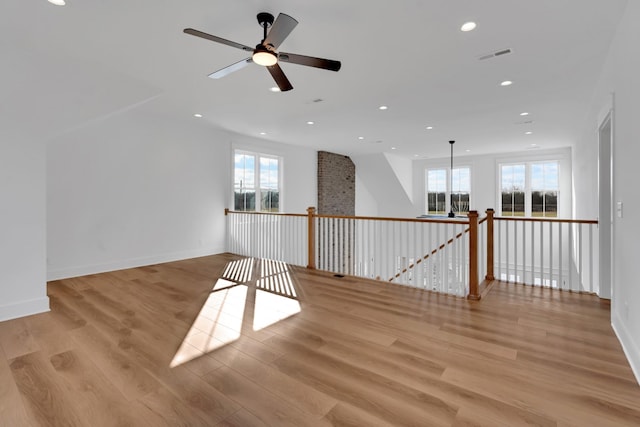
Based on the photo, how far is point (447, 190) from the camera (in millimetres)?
10594

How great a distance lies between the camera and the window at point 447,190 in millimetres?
10273

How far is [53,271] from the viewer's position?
450cm

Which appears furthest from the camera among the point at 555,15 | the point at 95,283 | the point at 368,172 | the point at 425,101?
the point at 368,172

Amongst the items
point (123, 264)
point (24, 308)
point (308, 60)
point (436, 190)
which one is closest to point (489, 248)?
point (308, 60)

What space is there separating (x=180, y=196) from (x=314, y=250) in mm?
2908

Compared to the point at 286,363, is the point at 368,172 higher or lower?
higher

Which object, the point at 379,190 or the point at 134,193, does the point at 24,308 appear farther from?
the point at 379,190

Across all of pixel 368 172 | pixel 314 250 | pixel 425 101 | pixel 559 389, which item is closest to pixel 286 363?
pixel 559 389

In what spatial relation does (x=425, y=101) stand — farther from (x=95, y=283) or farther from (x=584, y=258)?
(x=95, y=283)

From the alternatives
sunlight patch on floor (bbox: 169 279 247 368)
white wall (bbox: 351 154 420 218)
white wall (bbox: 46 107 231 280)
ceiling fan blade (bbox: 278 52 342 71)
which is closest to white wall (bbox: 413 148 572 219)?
white wall (bbox: 351 154 420 218)

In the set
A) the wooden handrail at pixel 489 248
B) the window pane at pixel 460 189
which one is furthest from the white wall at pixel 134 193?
the window pane at pixel 460 189

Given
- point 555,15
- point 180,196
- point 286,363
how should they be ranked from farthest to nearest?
point 180,196, point 555,15, point 286,363

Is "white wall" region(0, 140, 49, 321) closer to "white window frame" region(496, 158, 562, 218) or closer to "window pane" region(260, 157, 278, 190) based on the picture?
"window pane" region(260, 157, 278, 190)

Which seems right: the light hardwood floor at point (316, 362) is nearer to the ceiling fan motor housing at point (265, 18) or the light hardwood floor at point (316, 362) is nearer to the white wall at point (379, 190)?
the ceiling fan motor housing at point (265, 18)
